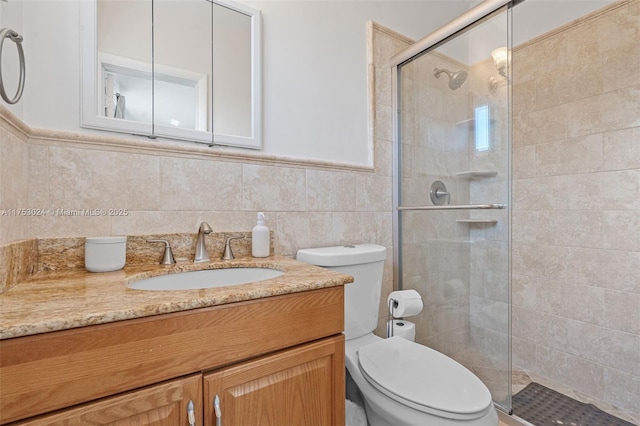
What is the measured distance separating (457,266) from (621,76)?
1236 millimetres

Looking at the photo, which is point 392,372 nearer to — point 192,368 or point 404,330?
point 404,330

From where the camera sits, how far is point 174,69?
114 cm

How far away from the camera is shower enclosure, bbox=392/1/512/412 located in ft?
4.65

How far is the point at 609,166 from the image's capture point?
1.55 m

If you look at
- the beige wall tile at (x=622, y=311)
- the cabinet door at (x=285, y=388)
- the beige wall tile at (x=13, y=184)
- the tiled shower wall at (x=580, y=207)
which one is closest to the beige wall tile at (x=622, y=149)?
the tiled shower wall at (x=580, y=207)

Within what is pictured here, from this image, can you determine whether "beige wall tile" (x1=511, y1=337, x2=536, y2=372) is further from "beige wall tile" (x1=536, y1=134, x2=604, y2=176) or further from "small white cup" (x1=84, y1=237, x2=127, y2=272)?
"small white cup" (x1=84, y1=237, x2=127, y2=272)

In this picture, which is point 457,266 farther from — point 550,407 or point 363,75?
point 363,75

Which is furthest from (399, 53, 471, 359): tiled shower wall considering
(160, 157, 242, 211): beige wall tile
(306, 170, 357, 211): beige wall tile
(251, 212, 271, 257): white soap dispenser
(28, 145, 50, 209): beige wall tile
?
(28, 145, 50, 209): beige wall tile

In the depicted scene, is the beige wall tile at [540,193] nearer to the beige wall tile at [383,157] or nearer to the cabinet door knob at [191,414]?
the beige wall tile at [383,157]

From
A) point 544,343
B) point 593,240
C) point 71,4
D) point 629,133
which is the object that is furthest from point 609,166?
point 71,4

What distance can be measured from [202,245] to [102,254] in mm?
306

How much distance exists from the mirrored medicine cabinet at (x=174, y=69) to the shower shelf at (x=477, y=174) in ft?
3.44

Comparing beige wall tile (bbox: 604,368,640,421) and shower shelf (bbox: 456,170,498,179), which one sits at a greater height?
shower shelf (bbox: 456,170,498,179)

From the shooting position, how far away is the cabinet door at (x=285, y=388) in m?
0.67
